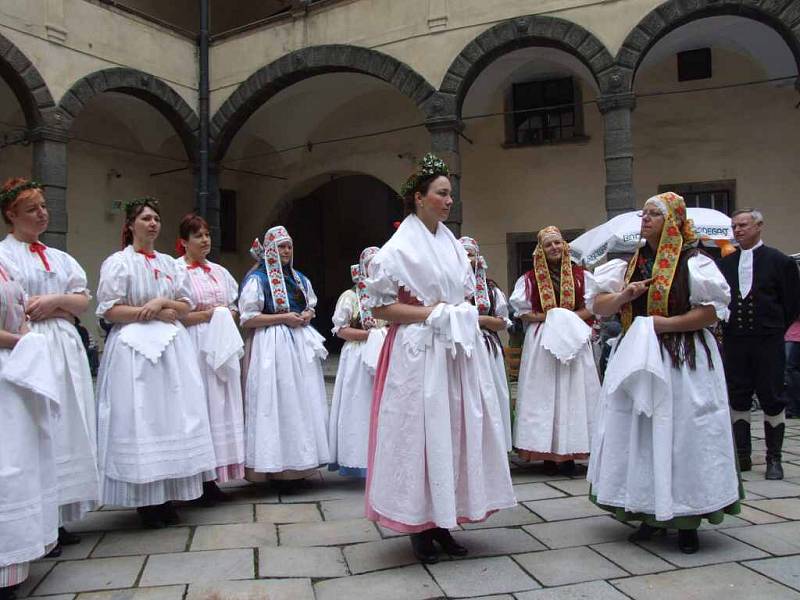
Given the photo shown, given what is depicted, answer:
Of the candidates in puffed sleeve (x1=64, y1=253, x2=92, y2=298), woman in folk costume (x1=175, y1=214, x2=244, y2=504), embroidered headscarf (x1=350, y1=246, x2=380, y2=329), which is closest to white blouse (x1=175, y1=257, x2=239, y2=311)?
woman in folk costume (x1=175, y1=214, x2=244, y2=504)

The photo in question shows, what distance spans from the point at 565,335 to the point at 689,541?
6.83 feet

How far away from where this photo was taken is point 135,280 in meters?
4.29

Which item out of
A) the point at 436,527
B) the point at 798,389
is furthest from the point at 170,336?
the point at 798,389

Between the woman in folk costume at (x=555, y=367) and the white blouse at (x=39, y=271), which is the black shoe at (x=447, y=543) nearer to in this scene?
the woman in folk costume at (x=555, y=367)

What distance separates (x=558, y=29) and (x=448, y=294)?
337 inches

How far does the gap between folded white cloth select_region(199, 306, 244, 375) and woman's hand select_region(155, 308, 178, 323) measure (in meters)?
0.44

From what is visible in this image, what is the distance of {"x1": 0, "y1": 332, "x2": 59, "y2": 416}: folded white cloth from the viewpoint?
3.12m

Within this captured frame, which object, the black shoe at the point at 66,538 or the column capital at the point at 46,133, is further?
the column capital at the point at 46,133

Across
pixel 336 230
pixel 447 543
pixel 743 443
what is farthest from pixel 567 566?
pixel 336 230

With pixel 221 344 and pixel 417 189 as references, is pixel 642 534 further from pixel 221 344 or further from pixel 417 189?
pixel 221 344

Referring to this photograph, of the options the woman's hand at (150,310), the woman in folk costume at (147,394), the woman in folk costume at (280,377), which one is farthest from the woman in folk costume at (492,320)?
the woman's hand at (150,310)

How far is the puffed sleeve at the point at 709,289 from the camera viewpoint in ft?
11.8

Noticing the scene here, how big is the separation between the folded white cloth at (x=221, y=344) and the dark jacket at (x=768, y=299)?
3.74 meters

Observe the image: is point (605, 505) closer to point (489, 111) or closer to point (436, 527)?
point (436, 527)
